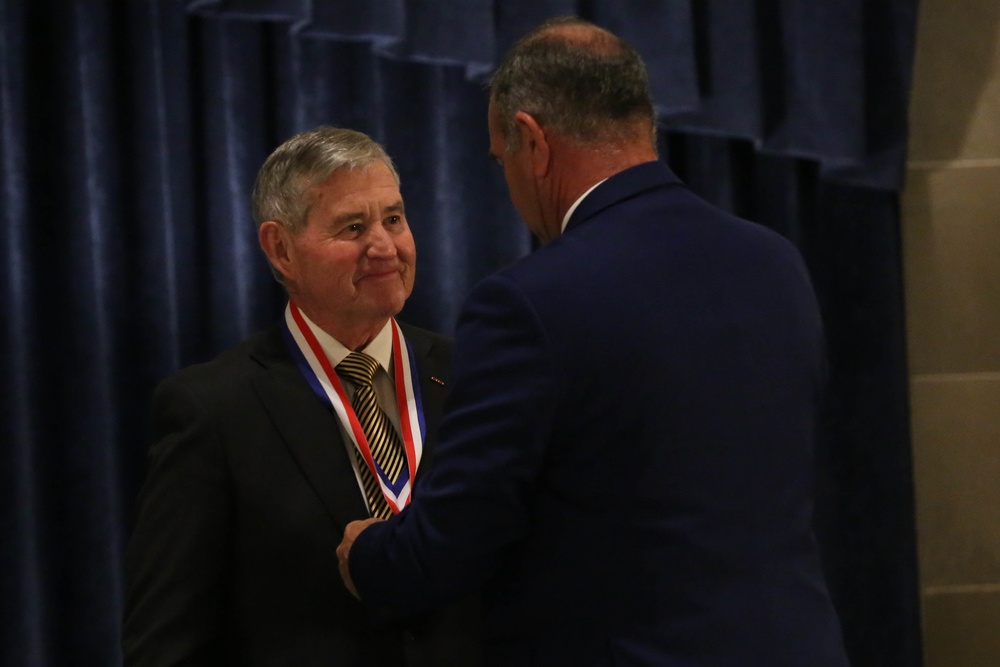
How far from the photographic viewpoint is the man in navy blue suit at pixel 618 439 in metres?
1.45

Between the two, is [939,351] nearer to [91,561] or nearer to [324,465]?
[324,465]

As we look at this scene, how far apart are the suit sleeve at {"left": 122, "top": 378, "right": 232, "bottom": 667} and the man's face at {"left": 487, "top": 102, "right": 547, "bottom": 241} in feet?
1.91

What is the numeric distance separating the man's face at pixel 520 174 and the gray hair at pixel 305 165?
1.18 ft

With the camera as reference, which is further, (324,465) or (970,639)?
(970,639)

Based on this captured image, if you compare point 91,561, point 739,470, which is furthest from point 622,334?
point 91,561

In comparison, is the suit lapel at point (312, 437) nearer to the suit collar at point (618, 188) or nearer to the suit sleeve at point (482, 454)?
the suit sleeve at point (482, 454)

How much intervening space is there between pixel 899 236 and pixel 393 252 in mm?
1830

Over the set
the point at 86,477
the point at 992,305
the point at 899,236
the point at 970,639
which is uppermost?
the point at 899,236

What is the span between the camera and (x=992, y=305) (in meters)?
3.28

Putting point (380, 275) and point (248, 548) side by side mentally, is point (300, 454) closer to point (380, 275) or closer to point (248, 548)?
point (248, 548)

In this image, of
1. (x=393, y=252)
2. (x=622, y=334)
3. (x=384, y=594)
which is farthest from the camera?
(x=393, y=252)

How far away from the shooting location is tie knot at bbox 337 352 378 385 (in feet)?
6.35

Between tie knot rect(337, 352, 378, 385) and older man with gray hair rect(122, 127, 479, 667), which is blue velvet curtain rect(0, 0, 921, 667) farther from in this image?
tie knot rect(337, 352, 378, 385)

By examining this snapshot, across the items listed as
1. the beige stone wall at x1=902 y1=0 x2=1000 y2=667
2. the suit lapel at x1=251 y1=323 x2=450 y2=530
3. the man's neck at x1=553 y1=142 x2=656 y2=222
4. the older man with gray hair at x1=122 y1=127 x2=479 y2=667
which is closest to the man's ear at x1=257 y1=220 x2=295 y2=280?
the older man with gray hair at x1=122 y1=127 x2=479 y2=667
